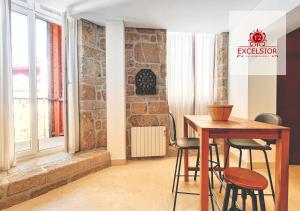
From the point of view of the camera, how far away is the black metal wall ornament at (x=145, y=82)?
370 centimetres

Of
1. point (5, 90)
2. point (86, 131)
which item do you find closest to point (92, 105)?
point (86, 131)

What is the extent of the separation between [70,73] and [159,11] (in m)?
1.69

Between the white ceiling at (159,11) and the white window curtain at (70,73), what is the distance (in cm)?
24

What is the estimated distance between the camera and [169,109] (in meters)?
3.92

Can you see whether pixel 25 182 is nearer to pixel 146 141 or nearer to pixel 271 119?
pixel 146 141

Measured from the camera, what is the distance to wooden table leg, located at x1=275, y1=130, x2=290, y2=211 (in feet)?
4.86

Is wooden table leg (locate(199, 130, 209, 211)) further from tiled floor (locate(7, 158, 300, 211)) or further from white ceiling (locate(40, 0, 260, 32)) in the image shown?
white ceiling (locate(40, 0, 260, 32))

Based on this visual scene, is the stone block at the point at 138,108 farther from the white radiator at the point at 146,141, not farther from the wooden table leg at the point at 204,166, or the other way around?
the wooden table leg at the point at 204,166

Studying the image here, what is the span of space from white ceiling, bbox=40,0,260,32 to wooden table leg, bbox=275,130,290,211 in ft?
6.89

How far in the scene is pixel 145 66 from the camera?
3.75 m

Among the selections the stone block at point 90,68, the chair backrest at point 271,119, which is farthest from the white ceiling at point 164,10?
the chair backrest at point 271,119

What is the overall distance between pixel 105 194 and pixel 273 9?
122 inches

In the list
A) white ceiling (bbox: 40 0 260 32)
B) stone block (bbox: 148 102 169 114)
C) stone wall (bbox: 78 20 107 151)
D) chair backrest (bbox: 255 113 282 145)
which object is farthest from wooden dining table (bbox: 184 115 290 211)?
stone wall (bbox: 78 20 107 151)

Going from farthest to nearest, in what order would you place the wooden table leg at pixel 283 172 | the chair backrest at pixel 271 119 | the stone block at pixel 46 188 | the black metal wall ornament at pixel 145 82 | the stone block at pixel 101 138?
1. the black metal wall ornament at pixel 145 82
2. the stone block at pixel 101 138
3. the stone block at pixel 46 188
4. the chair backrest at pixel 271 119
5. the wooden table leg at pixel 283 172
